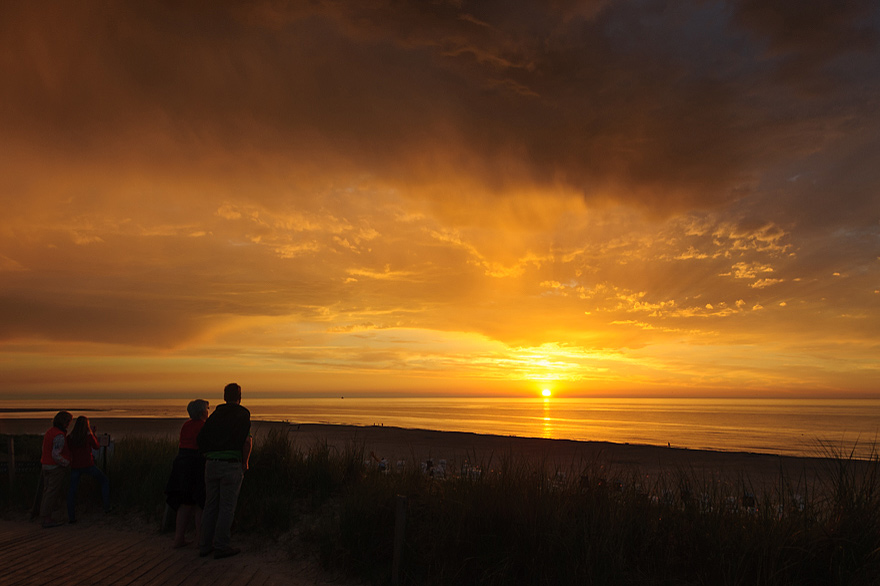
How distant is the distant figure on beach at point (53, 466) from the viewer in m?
9.23

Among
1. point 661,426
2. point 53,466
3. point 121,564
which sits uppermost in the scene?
point 53,466

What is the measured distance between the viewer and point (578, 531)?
636cm

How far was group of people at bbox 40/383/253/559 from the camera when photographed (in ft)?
24.0

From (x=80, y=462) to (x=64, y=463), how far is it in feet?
1.11

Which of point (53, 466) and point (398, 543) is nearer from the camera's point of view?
point (398, 543)

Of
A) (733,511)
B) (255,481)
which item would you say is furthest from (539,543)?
(255,481)

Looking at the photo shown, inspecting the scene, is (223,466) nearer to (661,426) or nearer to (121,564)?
(121,564)

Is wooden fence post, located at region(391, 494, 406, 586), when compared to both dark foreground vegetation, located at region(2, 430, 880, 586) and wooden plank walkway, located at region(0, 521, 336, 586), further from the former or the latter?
wooden plank walkway, located at region(0, 521, 336, 586)

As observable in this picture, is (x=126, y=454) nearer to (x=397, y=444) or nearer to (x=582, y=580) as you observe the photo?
(x=582, y=580)

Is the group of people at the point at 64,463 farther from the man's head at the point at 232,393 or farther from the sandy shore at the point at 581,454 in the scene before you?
the sandy shore at the point at 581,454

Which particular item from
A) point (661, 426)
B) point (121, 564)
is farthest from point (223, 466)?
point (661, 426)

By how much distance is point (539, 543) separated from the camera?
644cm

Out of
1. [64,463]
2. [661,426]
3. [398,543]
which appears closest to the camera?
[398,543]

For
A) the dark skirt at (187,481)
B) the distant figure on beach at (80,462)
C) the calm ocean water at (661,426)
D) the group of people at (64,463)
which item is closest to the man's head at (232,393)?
the dark skirt at (187,481)
